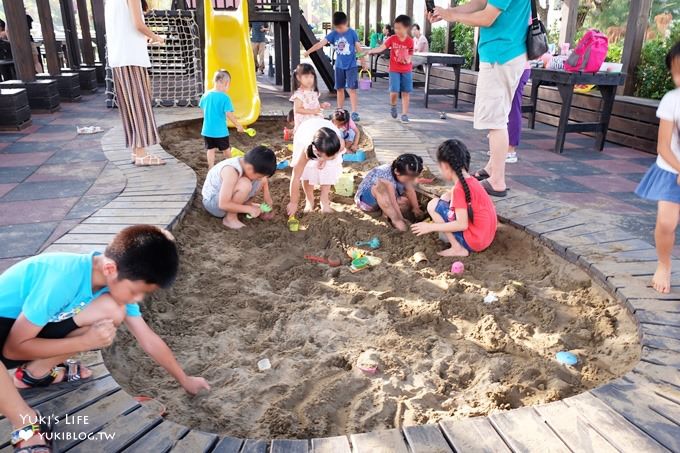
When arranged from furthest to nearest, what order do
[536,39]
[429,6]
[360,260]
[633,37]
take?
[633,37]
[429,6]
[536,39]
[360,260]

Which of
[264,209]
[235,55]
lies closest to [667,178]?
[264,209]

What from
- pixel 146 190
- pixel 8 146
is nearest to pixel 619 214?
pixel 146 190

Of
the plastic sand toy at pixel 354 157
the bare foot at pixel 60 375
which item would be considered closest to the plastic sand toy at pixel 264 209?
the plastic sand toy at pixel 354 157

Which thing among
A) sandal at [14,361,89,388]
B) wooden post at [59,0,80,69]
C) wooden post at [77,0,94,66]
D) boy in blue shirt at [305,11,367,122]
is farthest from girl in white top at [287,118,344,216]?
wooden post at [77,0,94,66]

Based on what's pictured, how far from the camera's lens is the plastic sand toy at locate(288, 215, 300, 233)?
144 inches

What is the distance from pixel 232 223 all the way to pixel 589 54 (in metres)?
3.89

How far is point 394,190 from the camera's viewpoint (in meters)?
3.70

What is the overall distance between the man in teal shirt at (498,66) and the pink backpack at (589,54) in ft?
5.96

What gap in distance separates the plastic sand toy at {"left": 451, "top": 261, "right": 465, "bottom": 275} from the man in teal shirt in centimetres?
93

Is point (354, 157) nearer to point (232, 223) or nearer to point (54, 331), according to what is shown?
point (232, 223)

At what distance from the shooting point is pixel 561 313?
2602 mm

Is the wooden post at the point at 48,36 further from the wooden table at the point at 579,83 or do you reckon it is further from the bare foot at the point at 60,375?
the bare foot at the point at 60,375

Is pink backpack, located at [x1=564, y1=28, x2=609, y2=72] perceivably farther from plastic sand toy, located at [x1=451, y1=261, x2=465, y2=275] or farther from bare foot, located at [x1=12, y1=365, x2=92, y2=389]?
bare foot, located at [x1=12, y1=365, x2=92, y2=389]

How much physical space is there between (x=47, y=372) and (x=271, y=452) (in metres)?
0.85
